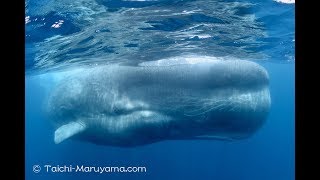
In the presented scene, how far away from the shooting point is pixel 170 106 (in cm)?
902

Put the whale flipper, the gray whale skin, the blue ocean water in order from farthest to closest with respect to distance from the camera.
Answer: the gray whale skin < the whale flipper < the blue ocean water

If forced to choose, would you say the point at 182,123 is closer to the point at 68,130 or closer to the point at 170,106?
the point at 170,106

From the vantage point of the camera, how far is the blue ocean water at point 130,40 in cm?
765

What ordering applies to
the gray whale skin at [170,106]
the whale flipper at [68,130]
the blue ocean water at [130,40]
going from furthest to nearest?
the gray whale skin at [170,106] → the whale flipper at [68,130] → the blue ocean water at [130,40]

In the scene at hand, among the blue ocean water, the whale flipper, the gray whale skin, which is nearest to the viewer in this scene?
the blue ocean water

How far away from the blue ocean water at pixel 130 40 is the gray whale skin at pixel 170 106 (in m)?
0.57

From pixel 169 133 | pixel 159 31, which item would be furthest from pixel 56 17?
pixel 169 133

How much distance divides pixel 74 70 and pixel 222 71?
5083 millimetres

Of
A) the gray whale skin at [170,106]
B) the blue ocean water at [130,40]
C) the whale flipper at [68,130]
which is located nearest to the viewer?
the blue ocean water at [130,40]

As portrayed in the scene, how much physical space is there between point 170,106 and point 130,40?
2145 mm

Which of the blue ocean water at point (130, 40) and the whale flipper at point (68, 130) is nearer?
the blue ocean water at point (130, 40)

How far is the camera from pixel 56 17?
803 centimetres

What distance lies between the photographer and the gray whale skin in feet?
29.3
